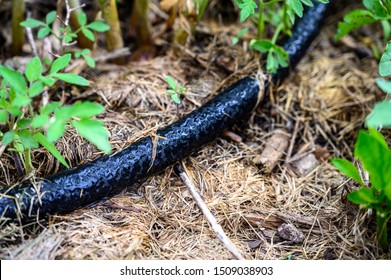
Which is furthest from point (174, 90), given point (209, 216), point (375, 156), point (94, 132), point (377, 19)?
point (377, 19)

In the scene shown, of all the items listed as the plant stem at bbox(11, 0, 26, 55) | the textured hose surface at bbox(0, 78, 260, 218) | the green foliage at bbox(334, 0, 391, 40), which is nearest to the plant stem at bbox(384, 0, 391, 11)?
the green foliage at bbox(334, 0, 391, 40)

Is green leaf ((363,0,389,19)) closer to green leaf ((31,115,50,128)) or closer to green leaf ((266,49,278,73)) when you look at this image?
green leaf ((266,49,278,73))

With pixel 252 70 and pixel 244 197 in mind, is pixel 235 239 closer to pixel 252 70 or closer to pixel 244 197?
pixel 244 197

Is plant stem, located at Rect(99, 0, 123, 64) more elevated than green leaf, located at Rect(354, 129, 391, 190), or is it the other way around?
plant stem, located at Rect(99, 0, 123, 64)

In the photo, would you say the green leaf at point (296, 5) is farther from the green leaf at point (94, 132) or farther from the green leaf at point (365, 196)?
the green leaf at point (94, 132)

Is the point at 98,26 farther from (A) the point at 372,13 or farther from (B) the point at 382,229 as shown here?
(B) the point at 382,229

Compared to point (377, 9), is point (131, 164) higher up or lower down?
lower down

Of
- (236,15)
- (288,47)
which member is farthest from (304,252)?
(236,15)
